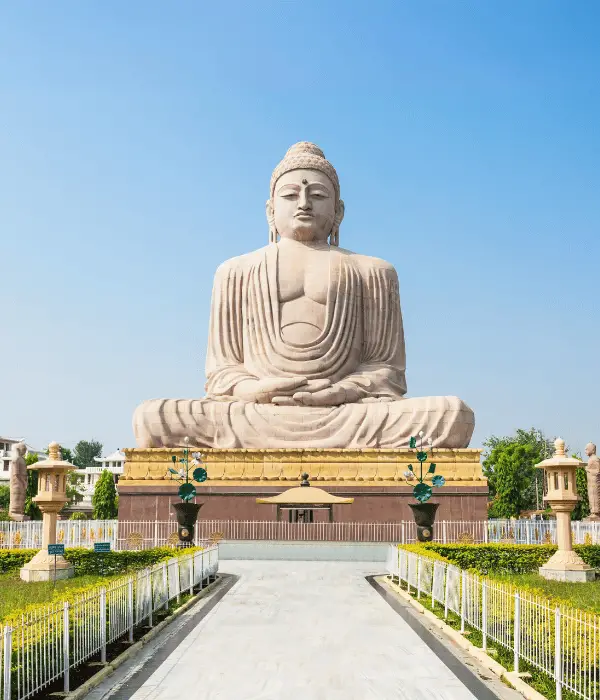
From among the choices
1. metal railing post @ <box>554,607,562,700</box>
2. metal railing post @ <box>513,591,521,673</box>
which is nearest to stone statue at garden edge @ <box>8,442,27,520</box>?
metal railing post @ <box>513,591,521,673</box>

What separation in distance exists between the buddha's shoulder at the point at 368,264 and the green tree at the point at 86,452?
62823 millimetres

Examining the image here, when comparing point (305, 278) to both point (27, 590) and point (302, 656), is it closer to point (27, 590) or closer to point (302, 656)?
point (27, 590)

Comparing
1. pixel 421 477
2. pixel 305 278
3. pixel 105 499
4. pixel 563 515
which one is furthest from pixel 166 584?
pixel 105 499

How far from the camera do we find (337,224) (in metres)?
25.7

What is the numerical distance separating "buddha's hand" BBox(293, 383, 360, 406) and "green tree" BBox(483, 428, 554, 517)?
1811 cm

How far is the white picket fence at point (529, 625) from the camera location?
5.63 meters

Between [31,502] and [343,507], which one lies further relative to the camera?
[31,502]

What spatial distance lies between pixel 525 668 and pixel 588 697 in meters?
1.57

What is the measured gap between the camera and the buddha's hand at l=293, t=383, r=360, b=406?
73.2 ft

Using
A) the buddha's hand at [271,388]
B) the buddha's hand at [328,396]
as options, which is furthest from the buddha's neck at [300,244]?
Result: the buddha's hand at [328,396]

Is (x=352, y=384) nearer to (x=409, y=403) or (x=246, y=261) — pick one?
(x=409, y=403)

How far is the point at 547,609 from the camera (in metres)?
6.11

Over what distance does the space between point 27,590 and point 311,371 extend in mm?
12842

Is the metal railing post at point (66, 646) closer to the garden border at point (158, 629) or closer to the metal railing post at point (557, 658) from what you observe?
the garden border at point (158, 629)
